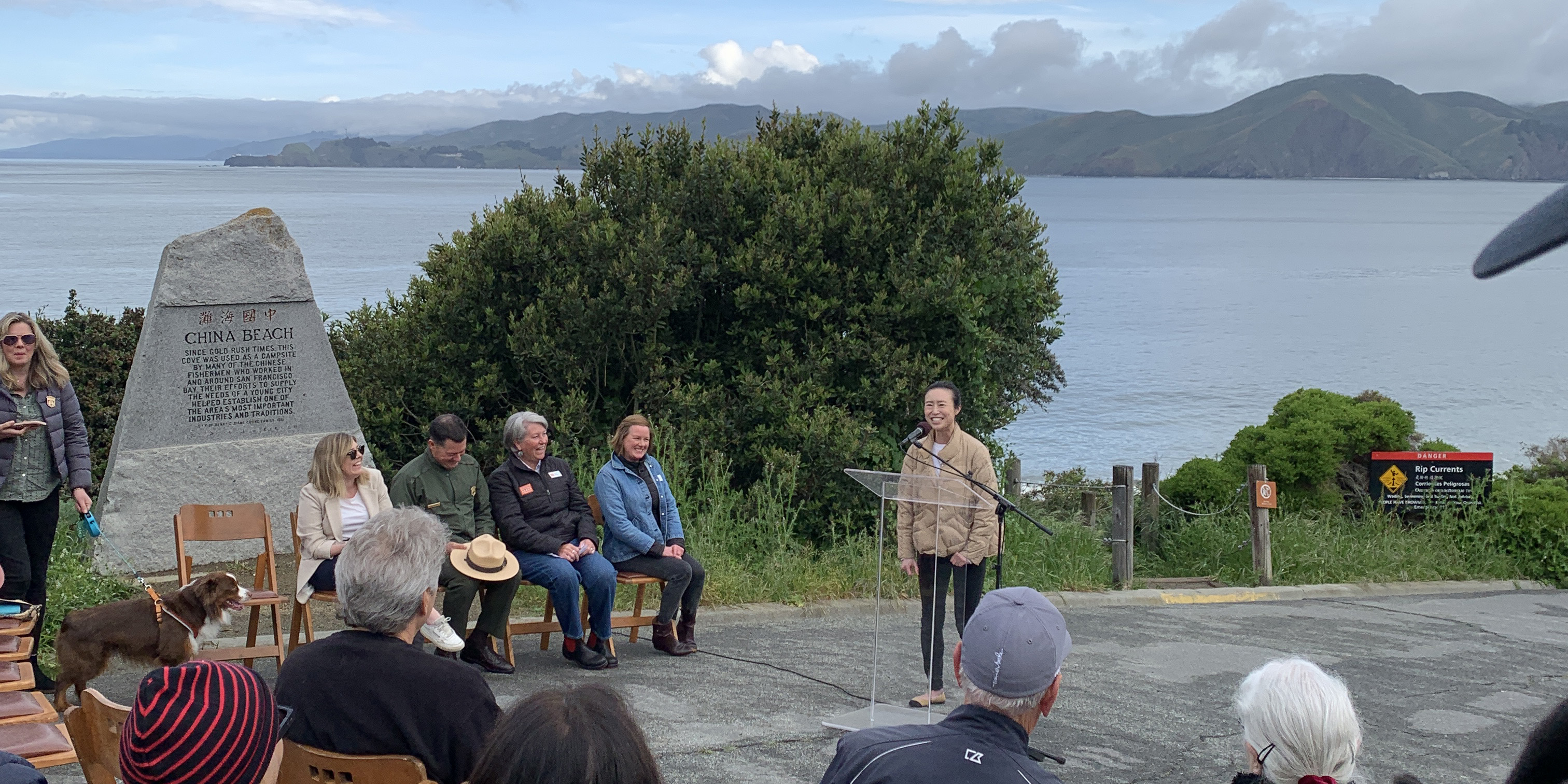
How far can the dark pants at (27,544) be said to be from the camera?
678 cm

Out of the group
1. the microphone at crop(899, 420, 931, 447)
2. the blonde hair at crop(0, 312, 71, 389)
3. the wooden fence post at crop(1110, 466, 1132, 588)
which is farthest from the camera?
the wooden fence post at crop(1110, 466, 1132, 588)

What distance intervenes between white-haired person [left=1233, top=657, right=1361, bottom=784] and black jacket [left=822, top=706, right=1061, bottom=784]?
51cm

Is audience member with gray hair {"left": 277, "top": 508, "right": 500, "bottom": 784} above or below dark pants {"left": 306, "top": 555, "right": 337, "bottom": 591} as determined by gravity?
above

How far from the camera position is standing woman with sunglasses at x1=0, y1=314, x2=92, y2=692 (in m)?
6.82

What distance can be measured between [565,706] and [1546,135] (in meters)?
2.50

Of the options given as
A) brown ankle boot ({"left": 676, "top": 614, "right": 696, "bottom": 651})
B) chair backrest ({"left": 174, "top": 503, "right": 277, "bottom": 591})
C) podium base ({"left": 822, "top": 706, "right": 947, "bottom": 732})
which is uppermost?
chair backrest ({"left": 174, "top": 503, "right": 277, "bottom": 591})

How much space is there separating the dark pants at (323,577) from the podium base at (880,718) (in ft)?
9.27

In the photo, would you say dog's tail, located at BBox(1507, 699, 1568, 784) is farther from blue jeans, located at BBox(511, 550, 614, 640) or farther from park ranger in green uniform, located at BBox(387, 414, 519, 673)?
blue jeans, located at BBox(511, 550, 614, 640)

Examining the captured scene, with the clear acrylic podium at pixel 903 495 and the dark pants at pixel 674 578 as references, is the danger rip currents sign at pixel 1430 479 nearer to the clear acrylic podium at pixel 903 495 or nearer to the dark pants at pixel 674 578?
the clear acrylic podium at pixel 903 495

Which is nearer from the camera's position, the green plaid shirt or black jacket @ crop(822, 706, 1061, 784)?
black jacket @ crop(822, 706, 1061, 784)

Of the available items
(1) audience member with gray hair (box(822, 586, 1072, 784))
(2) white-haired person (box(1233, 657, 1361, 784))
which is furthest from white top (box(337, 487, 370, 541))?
(2) white-haired person (box(1233, 657, 1361, 784))

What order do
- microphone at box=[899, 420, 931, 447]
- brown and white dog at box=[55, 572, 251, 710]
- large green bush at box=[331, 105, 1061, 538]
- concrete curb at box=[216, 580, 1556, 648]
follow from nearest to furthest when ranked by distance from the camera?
brown and white dog at box=[55, 572, 251, 710] < microphone at box=[899, 420, 931, 447] < concrete curb at box=[216, 580, 1556, 648] < large green bush at box=[331, 105, 1061, 538]

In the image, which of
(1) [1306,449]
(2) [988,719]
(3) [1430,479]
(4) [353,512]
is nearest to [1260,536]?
(1) [1306,449]

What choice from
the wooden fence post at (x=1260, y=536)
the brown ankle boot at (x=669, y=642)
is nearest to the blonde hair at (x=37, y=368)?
the brown ankle boot at (x=669, y=642)
